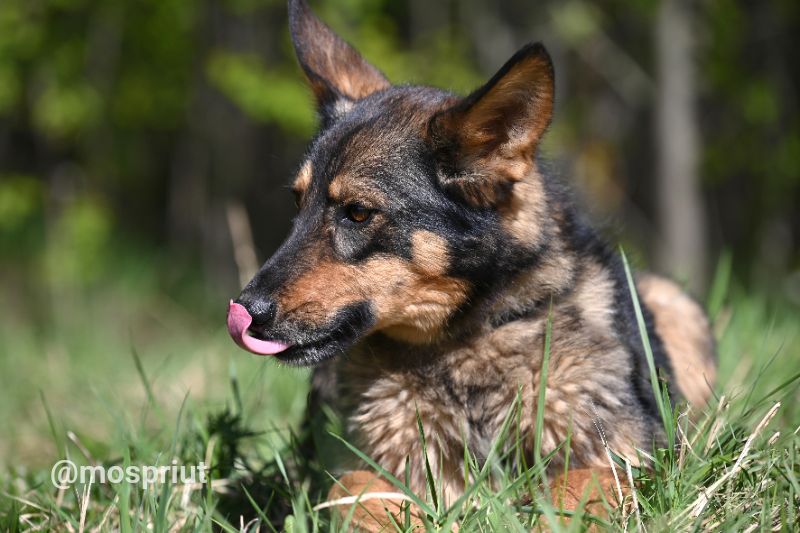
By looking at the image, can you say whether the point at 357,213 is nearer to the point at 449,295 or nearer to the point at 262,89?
the point at 449,295

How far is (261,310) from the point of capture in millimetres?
2926

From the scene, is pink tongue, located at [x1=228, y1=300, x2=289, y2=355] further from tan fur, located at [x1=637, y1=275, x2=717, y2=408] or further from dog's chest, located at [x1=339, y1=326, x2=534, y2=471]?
tan fur, located at [x1=637, y1=275, x2=717, y2=408]

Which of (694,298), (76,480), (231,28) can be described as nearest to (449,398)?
(76,480)

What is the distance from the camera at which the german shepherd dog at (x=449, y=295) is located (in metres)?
3.00

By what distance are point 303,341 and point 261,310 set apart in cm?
19

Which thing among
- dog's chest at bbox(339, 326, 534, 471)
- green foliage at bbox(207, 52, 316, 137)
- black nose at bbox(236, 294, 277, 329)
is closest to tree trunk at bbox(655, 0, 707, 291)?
green foliage at bbox(207, 52, 316, 137)

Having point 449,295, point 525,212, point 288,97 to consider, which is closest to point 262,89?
point 288,97

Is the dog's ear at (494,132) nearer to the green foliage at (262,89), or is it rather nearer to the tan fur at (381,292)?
the tan fur at (381,292)

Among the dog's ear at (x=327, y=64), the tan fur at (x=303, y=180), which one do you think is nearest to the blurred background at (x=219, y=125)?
the dog's ear at (x=327, y=64)

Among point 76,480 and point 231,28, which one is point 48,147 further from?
point 76,480

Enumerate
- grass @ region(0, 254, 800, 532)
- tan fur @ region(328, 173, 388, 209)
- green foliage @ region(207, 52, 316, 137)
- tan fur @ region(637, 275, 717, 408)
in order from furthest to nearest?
green foliage @ region(207, 52, 316, 137), tan fur @ region(637, 275, 717, 408), tan fur @ region(328, 173, 388, 209), grass @ region(0, 254, 800, 532)

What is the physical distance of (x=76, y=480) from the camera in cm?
323

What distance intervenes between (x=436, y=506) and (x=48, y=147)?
9.62m

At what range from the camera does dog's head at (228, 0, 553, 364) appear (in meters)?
2.95
